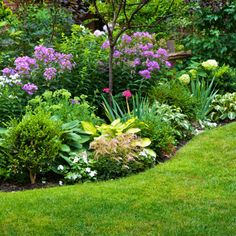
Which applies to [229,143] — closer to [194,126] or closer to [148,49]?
[194,126]

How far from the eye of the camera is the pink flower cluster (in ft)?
26.1

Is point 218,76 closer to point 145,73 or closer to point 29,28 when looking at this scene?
point 145,73

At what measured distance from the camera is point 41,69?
288 inches

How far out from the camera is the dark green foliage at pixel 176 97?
7.66m

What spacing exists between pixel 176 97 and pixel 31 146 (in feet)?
9.43

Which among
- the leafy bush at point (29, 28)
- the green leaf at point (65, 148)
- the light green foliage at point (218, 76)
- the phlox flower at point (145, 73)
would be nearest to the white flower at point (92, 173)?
the green leaf at point (65, 148)

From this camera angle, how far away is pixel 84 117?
21.3 feet

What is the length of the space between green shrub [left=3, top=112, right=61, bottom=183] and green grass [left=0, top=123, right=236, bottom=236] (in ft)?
1.32

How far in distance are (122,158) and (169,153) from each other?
814 millimetres

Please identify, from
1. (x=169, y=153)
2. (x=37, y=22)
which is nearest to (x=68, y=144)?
(x=169, y=153)

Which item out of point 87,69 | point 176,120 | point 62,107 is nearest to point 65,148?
point 62,107

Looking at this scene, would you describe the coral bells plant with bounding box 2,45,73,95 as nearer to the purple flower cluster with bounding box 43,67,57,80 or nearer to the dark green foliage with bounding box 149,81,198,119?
the purple flower cluster with bounding box 43,67,57,80

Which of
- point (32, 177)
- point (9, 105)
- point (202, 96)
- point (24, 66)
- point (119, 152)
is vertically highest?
point (24, 66)

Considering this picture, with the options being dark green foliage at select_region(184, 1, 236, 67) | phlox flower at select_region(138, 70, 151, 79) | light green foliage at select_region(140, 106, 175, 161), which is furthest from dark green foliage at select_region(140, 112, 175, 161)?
dark green foliage at select_region(184, 1, 236, 67)
